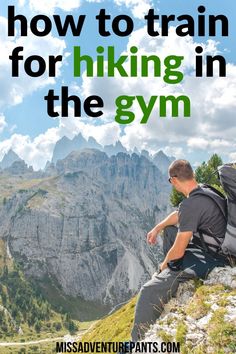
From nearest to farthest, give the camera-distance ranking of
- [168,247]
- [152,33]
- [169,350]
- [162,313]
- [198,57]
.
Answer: [169,350]
[162,313]
[168,247]
[152,33]
[198,57]

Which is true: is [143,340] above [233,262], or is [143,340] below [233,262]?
below

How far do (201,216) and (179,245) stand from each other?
3.35 ft

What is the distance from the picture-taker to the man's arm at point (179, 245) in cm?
1117

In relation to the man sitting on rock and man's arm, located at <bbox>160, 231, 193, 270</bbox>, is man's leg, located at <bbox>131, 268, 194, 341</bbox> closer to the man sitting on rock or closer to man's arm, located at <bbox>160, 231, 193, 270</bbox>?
the man sitting on rock

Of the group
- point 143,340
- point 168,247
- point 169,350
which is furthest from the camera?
point 168,247

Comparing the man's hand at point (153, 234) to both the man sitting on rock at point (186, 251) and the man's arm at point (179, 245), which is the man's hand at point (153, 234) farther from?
the man's arm at point (179, 245)

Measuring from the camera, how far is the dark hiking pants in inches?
449

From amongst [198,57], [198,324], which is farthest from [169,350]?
[198,57]

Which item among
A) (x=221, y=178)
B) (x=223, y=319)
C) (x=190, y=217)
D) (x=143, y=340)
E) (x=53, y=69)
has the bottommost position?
(x=143, y=340)

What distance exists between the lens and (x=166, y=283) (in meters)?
11.6

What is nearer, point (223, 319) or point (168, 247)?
point (223, 319)

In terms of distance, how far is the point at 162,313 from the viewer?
1155 cm

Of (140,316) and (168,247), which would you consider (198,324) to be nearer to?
(140,316)

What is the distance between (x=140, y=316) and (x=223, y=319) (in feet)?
8.16
